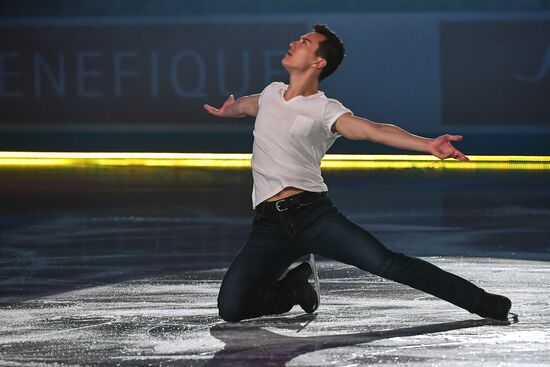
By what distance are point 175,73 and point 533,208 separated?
13086mm

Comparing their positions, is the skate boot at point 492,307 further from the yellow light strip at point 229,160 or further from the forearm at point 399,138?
the yellow light strip at point 229,160

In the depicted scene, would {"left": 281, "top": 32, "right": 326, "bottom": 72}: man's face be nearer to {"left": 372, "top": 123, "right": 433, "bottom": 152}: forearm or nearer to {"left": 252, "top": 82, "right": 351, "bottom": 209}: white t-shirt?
{"left": 252, "top": 82, "right": 351, "bottom": 209}: white t-shirt

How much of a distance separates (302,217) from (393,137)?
26.6 inches

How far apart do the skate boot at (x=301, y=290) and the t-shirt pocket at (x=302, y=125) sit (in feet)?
2.69

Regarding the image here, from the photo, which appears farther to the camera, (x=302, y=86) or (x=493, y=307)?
(x=302, y=86)

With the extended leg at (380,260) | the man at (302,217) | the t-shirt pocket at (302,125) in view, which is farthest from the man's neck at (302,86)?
the extended leg at (380,260)

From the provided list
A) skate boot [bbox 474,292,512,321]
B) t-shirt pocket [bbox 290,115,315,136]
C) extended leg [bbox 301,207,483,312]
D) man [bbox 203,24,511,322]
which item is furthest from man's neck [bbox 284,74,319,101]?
skate boot [bbox 474,292,512,321]

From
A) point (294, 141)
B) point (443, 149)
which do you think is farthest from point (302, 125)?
point (443, 149)

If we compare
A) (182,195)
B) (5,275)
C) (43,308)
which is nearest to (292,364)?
(43,308)

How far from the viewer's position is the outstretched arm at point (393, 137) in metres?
6.72

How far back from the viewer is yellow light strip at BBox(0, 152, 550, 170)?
67.9 ft

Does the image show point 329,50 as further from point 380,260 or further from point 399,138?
point 380,260

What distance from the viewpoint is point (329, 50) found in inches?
294

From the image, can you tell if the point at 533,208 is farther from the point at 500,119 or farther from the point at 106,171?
the point at 500,119
